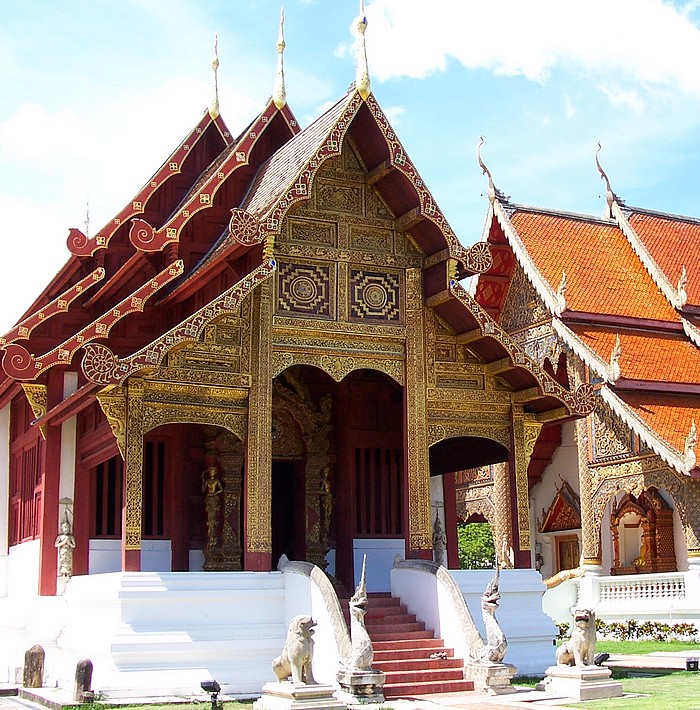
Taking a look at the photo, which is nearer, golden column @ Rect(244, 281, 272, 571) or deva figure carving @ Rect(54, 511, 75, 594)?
golden column @ Rect(244, 281, 272, 571)

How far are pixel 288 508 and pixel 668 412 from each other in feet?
23.2

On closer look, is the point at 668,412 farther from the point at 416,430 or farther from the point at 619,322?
the point at 416,430

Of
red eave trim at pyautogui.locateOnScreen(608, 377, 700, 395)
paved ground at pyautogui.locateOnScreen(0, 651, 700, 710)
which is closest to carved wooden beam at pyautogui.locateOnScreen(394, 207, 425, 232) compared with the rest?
paved ground at pyautogui.locateOnScreen(0, 651, 700, 710)

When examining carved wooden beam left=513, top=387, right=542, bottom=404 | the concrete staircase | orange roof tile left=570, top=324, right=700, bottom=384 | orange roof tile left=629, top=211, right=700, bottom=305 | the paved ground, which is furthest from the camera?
orange roof tile left=629, top=211, right=700, bottom=305

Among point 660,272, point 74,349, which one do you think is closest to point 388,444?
point 74,349

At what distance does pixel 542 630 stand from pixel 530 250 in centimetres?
1087

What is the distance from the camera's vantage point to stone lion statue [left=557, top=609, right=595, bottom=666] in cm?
990

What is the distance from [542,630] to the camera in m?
11.9

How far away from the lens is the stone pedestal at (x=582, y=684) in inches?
377

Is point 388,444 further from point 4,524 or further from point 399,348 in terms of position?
point 4,524

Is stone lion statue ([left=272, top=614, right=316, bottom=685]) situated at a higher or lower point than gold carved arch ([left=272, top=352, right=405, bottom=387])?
lower

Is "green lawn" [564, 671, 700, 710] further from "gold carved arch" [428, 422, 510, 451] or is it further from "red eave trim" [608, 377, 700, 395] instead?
"red eave trim" [608, 377, 700, 395]

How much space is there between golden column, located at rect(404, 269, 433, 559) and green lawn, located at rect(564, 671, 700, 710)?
2.55m

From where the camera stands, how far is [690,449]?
1628 cm
